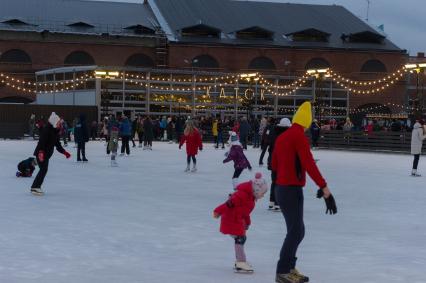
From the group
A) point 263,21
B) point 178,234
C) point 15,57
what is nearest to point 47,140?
point 178,234

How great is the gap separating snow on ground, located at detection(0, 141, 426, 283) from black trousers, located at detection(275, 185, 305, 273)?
334 mm

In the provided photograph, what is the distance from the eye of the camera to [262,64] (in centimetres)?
5619

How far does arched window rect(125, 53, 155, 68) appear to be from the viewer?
53781 mm

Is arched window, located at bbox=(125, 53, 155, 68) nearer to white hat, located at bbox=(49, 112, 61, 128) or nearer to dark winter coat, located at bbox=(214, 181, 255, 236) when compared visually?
white hat, located at bbox=(49, 112, 61, 128)

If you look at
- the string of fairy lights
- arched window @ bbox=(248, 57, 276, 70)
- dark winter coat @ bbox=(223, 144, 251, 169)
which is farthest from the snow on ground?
arched window @ bbox=(248, 57, 276, 70)

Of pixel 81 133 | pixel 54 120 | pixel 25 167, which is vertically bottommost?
pixel 25 167

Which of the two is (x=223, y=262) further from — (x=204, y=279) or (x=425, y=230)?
(x=425, y=230)

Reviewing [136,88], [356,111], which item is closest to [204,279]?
[136,88]

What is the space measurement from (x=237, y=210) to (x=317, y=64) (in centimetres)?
5189

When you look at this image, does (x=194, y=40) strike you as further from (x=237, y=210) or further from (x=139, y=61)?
(x=237, y=210)

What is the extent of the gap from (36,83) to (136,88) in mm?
8313

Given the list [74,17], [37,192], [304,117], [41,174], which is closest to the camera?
[304,117]

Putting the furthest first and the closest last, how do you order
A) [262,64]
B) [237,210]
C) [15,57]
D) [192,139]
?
[262,64], [15,57], [192,139], [237,210]

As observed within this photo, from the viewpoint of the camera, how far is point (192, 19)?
56.9 metres
